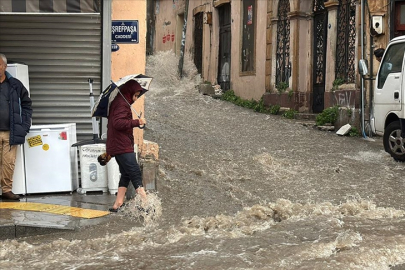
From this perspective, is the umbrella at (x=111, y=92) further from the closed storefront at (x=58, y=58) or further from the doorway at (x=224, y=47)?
the doorway at (x=224, y=47)

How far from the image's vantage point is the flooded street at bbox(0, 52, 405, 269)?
607 centimetres

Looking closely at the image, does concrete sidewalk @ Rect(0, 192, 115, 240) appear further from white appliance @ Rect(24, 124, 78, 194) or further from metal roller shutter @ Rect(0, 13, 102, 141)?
metal roller shutter @ Rect(0, 13, 102, 141)

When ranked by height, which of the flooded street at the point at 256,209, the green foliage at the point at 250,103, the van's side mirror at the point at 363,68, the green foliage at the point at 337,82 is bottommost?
the flooded street at the point at 256,209

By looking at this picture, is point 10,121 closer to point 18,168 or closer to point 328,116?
point 18,168

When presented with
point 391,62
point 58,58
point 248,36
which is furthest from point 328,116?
point 58,58

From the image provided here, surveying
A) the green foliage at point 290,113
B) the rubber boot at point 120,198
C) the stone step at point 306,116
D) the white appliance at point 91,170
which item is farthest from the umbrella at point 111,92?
the green foliage at point 290,113

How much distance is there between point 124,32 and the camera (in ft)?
33.0

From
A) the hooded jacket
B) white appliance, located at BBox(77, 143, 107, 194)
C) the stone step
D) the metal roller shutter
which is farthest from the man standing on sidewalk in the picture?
the stone step

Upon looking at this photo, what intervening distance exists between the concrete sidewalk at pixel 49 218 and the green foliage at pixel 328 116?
28.2ft

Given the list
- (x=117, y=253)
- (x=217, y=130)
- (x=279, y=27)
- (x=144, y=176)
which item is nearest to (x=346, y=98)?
(x=217, y=130)

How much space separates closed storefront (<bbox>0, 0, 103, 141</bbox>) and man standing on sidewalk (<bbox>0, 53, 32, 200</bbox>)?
1.16m

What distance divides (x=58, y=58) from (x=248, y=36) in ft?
41.8

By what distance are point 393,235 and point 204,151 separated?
6487 mm

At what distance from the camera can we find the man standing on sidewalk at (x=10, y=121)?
343 inches
